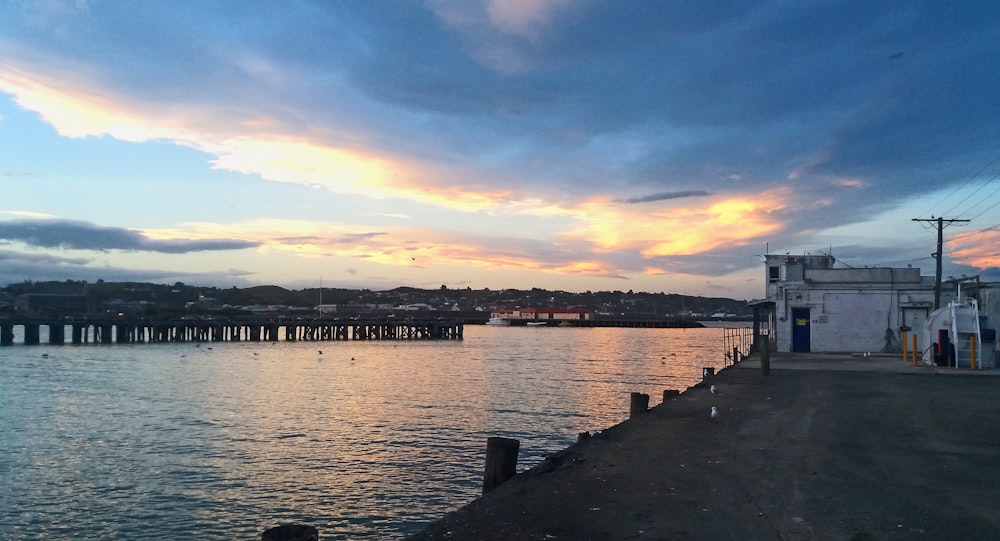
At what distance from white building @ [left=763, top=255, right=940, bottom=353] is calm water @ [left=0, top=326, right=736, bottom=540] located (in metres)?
6.90

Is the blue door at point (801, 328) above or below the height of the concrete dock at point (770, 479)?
above

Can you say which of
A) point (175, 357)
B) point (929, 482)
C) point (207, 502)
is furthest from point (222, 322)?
point (929, 482)

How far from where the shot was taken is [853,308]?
34750 mm

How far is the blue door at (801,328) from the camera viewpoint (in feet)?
117

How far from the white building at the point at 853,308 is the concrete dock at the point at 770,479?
1825 centimetres

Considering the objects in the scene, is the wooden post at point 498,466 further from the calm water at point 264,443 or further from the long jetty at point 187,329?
the long jetty at point 187,329

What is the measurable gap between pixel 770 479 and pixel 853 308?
93.9 ft

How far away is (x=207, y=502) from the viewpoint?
46.9ft

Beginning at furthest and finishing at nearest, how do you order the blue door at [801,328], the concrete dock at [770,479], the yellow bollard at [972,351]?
the blue door at [801,328], the yellow bollard at [972,351], the concrete dock at [770,479]

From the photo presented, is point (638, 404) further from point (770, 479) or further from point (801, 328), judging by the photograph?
point (801, 328)

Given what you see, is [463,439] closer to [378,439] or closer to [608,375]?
[378,439]

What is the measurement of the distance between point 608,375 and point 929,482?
34365 millimetres

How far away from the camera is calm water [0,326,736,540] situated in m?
13.4

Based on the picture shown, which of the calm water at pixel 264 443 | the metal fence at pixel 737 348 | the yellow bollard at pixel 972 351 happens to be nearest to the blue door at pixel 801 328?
the metal fence at pixel 737 348
